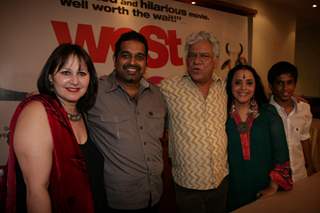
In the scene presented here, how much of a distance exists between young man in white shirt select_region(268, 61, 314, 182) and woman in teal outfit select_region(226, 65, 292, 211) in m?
0.25

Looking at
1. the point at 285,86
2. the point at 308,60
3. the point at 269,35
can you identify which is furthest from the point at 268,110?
the point at 308,60

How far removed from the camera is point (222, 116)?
1.88 m

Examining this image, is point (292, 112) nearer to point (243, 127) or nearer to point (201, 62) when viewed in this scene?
point (243, 127)

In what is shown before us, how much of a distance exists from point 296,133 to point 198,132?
0.79 meters

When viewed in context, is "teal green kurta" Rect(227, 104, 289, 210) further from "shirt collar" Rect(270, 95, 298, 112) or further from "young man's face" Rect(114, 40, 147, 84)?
"young man's face" Rect(114, 40, 147, 84)

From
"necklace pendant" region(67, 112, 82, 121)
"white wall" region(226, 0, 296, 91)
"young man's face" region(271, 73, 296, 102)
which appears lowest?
"necklace pendant" region(67, 112, 82, 121)

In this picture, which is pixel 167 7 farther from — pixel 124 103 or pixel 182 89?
pixel 124 103

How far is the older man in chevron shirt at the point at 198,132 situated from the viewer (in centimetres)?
180

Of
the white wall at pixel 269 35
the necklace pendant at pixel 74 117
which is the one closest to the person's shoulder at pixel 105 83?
the necklace pendant at pixel 74 117

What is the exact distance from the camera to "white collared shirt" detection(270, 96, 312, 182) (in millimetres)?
2004

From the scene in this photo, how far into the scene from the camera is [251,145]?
5.70 ft

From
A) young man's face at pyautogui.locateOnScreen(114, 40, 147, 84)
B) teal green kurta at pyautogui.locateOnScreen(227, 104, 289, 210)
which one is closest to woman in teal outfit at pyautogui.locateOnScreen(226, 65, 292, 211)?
teal green kurta at pyautogui.locateOnScreen(227, 104, 289, 210)

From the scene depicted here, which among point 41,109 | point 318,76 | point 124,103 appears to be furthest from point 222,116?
point 318,76

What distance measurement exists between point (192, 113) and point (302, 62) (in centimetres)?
742
